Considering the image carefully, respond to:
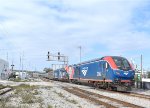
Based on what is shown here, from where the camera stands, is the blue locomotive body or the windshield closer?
the blue locomotive body

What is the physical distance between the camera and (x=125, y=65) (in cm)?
3009

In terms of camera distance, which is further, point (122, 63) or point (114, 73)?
point (122, 63)

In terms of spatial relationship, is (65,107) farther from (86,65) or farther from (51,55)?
(51,55)

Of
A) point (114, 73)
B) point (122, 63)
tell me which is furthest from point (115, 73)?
point (122, 63)

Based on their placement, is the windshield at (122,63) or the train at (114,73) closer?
the train at (114,73)

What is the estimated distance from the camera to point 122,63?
30172mm

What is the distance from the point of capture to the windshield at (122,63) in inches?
1174

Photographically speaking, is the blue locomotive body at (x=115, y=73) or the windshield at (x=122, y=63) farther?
the windshield at (x=122, y=63)

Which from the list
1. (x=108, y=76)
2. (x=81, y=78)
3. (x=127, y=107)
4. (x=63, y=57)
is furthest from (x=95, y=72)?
(x=63, y=57)

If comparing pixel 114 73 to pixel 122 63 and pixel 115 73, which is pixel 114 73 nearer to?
pixel 115 73

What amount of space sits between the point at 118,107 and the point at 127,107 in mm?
466

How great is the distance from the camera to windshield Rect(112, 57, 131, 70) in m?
29.8

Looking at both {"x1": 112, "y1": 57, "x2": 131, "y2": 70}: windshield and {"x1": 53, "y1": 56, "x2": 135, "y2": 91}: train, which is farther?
{"x1": 112, "y1": 57, "x2": 131, "y2": 70}: windshield

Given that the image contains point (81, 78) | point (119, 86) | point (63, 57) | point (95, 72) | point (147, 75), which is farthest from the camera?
point (63, 57)
